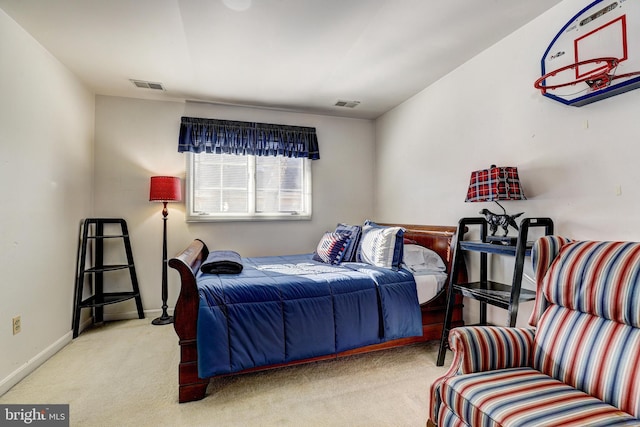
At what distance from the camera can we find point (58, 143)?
2693 mm

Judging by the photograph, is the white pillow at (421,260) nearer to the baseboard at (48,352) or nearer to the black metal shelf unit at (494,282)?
the black metal shelf unit at (494,282)

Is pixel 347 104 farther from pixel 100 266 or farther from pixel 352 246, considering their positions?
pixel 100 266

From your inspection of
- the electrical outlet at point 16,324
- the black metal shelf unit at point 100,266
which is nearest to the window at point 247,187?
the black metal shelf unit at point 100,266

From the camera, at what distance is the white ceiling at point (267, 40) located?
2.01m

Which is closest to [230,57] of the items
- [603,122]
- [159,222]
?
[159,222]

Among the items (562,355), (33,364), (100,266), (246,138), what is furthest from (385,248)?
(100,266)

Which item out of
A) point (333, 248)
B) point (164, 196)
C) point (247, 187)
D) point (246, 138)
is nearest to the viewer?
point (333, 248)

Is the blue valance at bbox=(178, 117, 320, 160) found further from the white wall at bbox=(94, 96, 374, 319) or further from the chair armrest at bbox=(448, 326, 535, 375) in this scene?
the chair armrest at bbox=(448, 326, 535, 375)

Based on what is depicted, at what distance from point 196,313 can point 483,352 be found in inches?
62.8

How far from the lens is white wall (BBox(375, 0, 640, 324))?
1.74 meters

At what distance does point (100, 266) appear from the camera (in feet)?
10.8

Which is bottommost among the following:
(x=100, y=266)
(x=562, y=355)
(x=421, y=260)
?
(x=562, y=355)

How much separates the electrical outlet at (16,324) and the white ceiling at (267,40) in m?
2.06

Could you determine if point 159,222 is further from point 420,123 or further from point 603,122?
point 603,122
